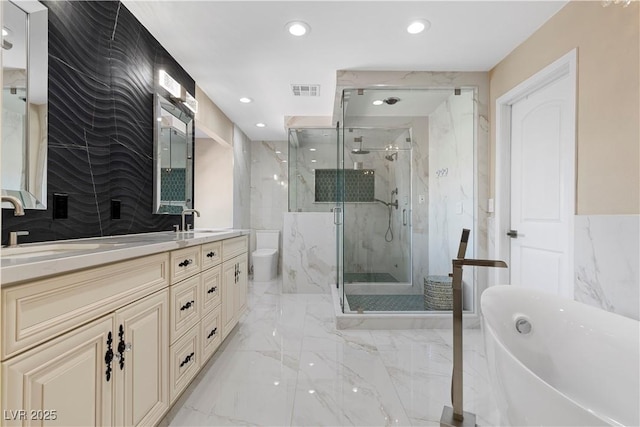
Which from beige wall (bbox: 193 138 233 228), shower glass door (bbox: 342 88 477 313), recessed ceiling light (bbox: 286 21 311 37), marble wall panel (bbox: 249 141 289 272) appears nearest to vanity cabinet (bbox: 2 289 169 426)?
recessed ceiling light (bbox: 286 21 311 37)

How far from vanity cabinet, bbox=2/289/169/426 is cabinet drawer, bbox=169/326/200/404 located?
68 millimetres

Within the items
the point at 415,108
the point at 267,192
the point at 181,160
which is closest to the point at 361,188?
the point at 415,108

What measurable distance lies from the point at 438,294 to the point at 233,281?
2.07m

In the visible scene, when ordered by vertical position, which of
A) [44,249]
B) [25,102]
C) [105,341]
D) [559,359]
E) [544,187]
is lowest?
[559,359]

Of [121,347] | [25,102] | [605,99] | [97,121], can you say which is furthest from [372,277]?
[25,102]

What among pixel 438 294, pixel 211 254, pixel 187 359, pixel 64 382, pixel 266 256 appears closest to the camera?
pixel 64 382

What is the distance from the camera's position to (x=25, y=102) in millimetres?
1405

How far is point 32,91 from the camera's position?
4.67 ft

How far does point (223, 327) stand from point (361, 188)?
2.20 m

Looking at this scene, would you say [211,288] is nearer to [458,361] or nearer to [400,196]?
[458,361]

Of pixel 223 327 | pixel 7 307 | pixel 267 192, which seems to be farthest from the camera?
pixel 267 192

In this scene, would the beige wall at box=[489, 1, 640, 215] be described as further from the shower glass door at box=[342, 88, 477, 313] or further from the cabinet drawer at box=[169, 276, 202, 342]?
the cabinet drawer at box=[169, 276, 202, 342]

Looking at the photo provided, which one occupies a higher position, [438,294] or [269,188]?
[269,188]

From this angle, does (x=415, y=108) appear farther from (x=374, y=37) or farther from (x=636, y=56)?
(x=636, y=56)
